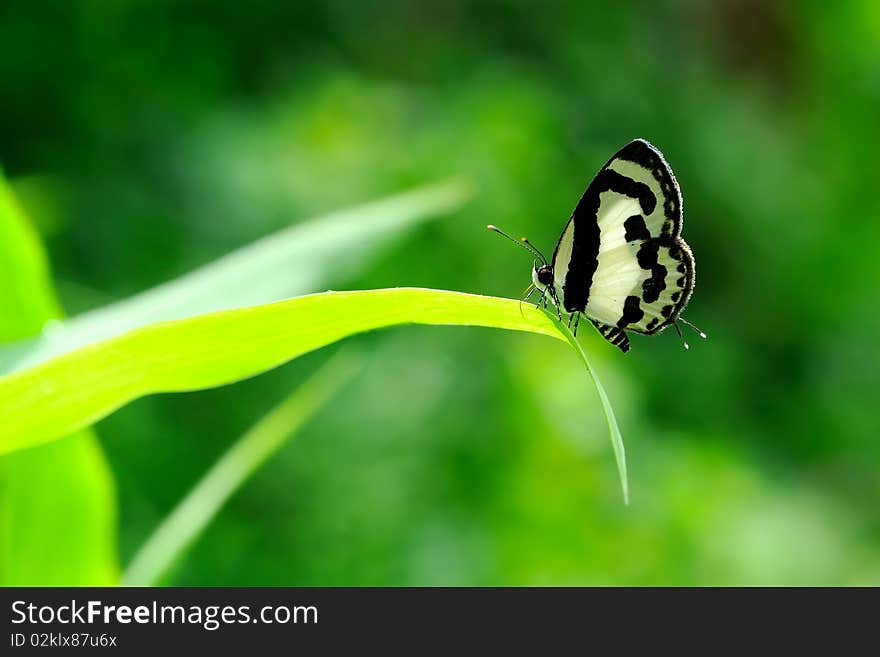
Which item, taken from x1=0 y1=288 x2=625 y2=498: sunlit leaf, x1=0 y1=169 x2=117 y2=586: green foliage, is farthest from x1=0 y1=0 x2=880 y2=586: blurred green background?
x1=0 y1=288 x2=625 y2=498: sunlit leaf

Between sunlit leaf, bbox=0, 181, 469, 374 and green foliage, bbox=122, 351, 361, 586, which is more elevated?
sunlit leaf, bbox=0, 181, 469, 374

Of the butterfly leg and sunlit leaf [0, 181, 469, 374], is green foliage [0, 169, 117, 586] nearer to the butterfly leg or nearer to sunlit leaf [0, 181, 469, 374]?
sunlit leaf [0, 181, 469, 374]

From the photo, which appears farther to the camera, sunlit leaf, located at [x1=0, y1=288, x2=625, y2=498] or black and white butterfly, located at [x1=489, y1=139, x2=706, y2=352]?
black and white butterfly, located at [x1=489, y1=139, x2=706, y2=352]

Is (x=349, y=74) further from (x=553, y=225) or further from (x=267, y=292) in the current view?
(x=267, y=292)

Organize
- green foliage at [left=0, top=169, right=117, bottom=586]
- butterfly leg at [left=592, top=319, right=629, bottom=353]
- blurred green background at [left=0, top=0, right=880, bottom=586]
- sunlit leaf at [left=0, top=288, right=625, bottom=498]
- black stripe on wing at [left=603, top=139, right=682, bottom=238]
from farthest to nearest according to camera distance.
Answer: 1. blurred green background at [left=0, top=0, right=880, bottom=586]
2. butterfly leg at [left=592, top=319, right=629, bottom=353]
3. black stripe on wing at [left=603, top=139, right=682, bottom=238]
4. green foliage at [left=0, top=169, right=117, bottom=586]
5. sunlit leaf at [left=0, top=288, right=625, bottom=498]

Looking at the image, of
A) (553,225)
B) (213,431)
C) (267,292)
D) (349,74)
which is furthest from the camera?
(349,74)

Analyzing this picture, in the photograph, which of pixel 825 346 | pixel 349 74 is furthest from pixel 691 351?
pixel 349 74
